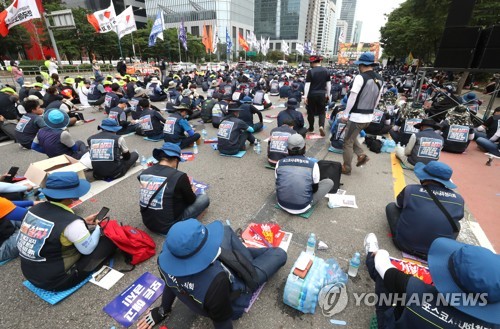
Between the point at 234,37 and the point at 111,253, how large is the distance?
90.2 metres

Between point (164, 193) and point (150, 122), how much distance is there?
188 inches

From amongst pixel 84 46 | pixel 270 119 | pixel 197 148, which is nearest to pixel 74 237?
pixel 197 148

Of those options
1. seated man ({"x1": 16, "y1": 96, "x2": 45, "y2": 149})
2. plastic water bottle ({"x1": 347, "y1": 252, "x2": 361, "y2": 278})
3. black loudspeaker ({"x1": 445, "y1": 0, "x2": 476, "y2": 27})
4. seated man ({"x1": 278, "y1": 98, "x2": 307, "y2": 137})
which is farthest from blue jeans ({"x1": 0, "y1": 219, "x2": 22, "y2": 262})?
black loudspeaker ({"x1": 445, "y1": 0, "x2": 476, "y2": 27})

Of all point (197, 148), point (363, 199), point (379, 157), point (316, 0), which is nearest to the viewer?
point (363, 199)

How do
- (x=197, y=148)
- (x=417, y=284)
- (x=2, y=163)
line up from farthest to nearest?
1. (x=197, y=148)
2. (x=2, y=163)
3. (x=417, y=284)

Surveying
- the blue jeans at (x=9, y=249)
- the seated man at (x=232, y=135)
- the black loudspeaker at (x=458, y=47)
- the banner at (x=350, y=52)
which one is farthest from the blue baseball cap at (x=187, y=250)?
the banner at (x=350, y=52)

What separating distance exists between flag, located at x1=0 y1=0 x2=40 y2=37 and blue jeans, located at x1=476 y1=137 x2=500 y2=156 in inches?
751

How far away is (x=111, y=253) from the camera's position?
9.83 feet

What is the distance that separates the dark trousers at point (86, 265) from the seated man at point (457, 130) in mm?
8210

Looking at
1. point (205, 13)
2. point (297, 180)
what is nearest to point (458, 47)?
point (297, 180)

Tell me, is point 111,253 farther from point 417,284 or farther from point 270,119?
point 270,119

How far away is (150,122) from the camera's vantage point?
7230 millimetres

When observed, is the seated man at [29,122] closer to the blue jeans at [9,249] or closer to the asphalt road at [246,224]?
the asphalt road at [246,224]

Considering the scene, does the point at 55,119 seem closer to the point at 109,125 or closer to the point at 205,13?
the point at 109,125
